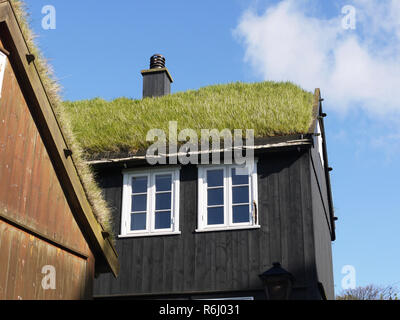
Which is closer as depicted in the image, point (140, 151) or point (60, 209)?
point (60, 209)

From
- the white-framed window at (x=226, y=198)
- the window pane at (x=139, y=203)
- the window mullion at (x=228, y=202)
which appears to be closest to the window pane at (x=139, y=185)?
the window pane at (x=139, y=203)

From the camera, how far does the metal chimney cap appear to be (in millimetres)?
19922

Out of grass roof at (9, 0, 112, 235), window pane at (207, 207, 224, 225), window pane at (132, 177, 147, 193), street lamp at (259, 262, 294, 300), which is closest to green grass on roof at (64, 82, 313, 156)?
window pane at (132, 177, 147, 193)

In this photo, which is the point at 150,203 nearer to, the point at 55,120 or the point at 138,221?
the point at 138,221

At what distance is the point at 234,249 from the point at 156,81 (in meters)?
7.18

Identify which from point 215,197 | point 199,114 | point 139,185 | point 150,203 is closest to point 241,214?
point 215,197

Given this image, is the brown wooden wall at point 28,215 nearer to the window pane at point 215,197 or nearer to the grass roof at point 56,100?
the grass roof at point 56,100

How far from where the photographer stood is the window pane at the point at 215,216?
14797 mm

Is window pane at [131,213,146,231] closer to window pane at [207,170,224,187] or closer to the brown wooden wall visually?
window pane at [207,170,224,187]

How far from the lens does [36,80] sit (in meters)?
8.27

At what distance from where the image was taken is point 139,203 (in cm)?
1541
